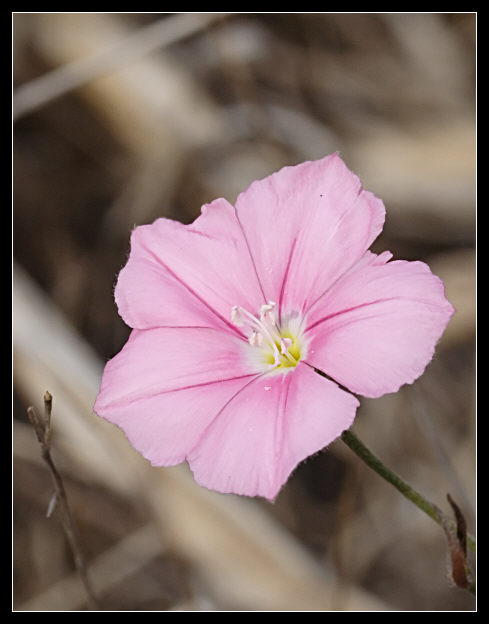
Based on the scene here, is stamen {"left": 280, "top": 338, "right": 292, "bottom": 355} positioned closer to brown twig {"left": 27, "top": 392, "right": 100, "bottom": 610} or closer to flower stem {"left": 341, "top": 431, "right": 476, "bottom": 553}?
flower stem {"left": 341, "top": 431, "right": 476, "bottom": 553}

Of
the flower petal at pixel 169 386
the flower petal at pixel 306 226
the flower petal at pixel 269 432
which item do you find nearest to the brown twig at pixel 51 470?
the flower petal at pixel 169 386

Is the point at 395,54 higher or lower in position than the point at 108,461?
higher

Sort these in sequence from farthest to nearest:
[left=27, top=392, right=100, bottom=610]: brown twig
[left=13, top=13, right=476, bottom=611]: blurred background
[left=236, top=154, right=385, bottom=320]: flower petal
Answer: [left=13, top=13, right=476, bottom=611]: blurred background, [left=236, top=154, right=385, bottom=320]: flower petal, [left=27, top=392, right=100, bottom=610]: brown twig

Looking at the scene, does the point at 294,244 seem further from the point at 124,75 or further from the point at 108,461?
the point at 124,75

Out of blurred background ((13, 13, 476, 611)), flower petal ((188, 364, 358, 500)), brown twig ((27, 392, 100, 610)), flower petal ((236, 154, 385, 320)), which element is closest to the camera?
flower petal ((188, 364, 358, 500))

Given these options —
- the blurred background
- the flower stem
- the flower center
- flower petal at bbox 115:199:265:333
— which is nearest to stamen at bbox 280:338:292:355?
the flower center

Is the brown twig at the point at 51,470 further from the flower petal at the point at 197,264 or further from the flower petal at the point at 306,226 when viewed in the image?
the flower petal at the point at 306,226

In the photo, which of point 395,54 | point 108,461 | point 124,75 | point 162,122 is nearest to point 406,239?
point 395,54
